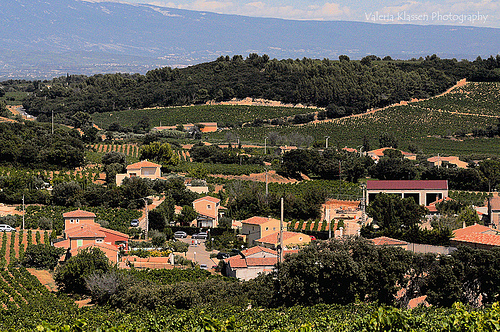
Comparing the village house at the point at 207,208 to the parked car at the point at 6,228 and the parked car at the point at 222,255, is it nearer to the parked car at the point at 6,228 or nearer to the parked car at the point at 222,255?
the parked car at the point at 222,255

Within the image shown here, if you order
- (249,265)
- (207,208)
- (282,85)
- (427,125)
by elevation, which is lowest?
(249,265)

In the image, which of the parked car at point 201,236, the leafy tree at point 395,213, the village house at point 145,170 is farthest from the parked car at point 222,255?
the village house at point 145,170

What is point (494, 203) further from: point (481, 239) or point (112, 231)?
point (112, 231)

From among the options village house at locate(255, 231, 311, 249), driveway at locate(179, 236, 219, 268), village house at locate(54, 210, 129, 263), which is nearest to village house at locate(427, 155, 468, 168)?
village house at locate(255, 231, 311, 249)

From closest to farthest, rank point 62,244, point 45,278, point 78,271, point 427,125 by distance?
point 78,271 < point 45,278 < point 62,244 < point 427,125

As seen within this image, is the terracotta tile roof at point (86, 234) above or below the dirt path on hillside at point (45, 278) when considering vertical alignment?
above

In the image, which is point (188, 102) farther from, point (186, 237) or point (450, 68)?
point (186, 237)

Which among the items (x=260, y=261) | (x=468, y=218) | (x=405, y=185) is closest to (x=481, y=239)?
(x=260, y=261)
